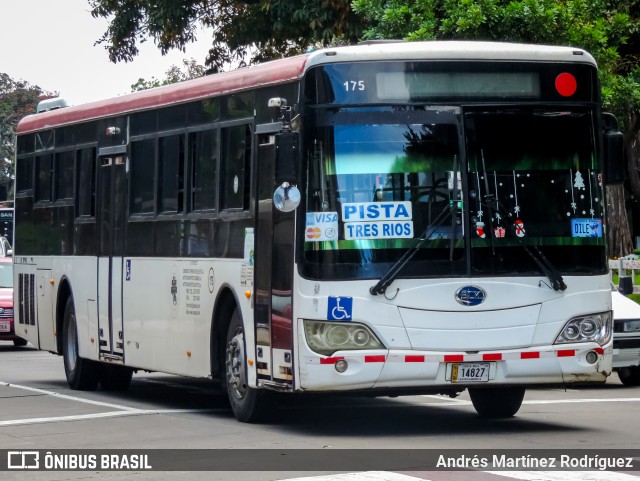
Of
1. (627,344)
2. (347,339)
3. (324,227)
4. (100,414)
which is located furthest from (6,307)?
(347,339)

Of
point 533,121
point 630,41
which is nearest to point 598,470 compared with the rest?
point 533,121

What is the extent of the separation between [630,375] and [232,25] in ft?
47.5

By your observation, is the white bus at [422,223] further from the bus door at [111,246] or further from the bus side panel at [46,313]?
the bus side panel at [46,313]

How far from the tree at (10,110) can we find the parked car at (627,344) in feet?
284

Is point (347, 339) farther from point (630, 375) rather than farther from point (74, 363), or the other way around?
point (630, 375)

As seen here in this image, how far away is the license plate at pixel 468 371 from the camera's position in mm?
12289

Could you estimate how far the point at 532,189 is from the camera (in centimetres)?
1259

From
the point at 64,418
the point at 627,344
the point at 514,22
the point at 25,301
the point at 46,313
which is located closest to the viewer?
the point at 64,418

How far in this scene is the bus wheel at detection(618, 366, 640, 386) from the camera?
18891 mm

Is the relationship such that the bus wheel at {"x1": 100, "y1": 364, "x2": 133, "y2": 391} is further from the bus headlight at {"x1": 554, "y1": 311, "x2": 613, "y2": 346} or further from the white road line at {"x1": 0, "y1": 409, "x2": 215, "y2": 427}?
the bus headlight at {"x1": 554, "y1": 311, "x2": 613, "y2": 346}

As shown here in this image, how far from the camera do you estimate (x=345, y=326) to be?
12.2 m

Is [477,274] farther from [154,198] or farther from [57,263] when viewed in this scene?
[57,263]

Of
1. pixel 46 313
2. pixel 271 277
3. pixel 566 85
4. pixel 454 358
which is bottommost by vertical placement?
pixel 454 358

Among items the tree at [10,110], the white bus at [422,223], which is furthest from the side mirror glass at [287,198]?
the tree at [10,110]
